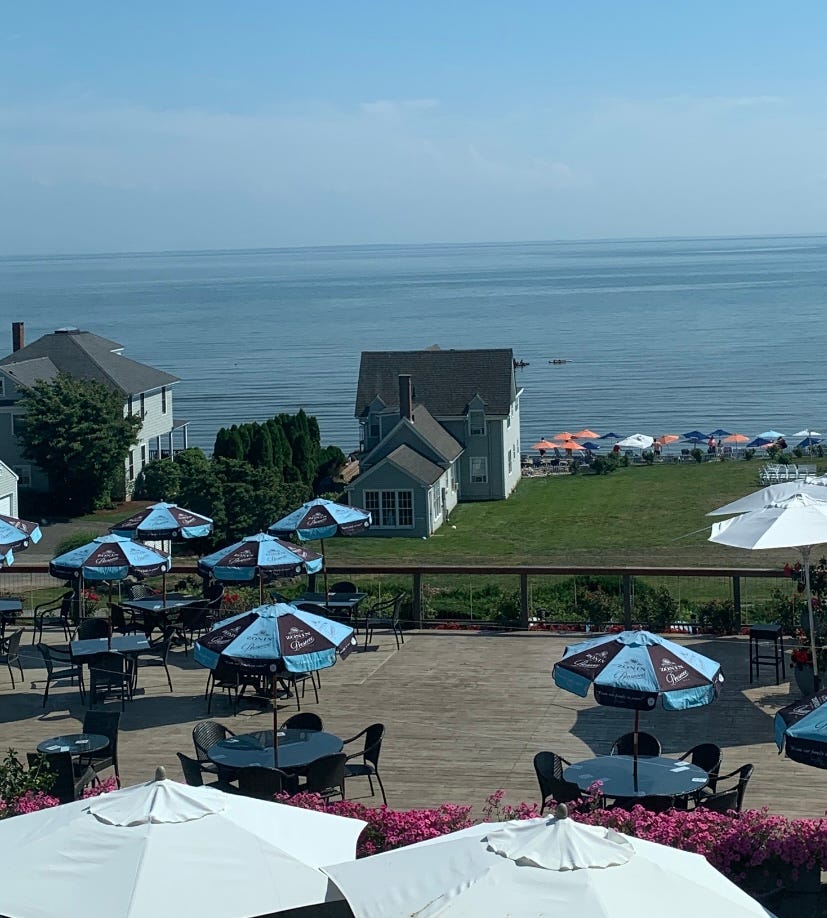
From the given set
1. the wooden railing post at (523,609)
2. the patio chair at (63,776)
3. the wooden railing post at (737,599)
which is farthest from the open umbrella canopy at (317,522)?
the patio chair at (63,776)

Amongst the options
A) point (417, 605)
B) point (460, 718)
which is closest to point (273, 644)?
point (460, 718)

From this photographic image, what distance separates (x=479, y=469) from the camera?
59.8 m

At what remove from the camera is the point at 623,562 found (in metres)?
36.8

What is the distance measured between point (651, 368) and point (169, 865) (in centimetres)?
12466

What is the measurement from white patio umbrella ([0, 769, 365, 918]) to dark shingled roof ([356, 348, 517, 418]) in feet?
173

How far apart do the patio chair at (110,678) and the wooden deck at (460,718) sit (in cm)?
19

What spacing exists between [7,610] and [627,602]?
356 inches

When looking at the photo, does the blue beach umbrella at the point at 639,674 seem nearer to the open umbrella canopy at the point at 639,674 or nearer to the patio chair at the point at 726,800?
the open umbrella canopy at the point at 639,674

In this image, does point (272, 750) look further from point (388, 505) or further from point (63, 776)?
point (388, 505)

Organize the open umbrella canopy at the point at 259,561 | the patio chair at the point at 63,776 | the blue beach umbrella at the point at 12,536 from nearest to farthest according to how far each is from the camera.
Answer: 1. the patio chair at the point at 63,776
2. the open umbrella canopy at the point at 259,561
3. the blue beach umbrella at the point at 12,536

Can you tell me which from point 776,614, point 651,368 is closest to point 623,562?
point 776,614

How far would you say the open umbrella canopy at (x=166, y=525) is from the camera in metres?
19.7

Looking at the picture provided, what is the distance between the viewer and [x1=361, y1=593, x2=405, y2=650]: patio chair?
60.7ft

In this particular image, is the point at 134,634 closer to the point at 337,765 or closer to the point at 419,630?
the point at 419,630
